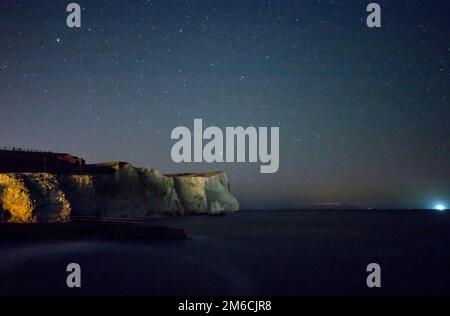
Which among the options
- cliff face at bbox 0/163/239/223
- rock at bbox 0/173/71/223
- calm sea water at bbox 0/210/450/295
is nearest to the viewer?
calm sea water at bbox 0/210/450/295

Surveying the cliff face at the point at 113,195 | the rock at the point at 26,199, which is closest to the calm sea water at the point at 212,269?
the rock at the point at 26,199

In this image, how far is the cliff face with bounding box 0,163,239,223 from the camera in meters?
39.6

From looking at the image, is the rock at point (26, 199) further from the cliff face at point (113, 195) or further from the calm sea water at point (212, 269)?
the calm sea water at point (212, 269)

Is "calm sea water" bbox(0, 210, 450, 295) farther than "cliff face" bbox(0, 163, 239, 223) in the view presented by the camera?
No

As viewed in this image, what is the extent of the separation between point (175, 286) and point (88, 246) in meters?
14.5

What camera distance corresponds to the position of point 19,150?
57.7 m

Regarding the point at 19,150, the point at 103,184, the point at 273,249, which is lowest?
the point at 273,249

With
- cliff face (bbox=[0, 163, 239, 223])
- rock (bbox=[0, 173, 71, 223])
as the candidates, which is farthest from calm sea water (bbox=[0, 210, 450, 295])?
cliff face (bbox=[0, 163, 239, 223])

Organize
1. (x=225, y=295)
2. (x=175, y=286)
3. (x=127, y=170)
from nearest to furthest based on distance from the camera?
(x=225, y=295), (x=175, y=286), (x=127, y=170)

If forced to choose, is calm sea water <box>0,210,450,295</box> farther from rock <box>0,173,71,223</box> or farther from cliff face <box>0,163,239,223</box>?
cliff face <box>0,163,239,223</box>

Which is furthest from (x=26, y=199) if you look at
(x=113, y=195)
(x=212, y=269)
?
(x=113, y=195)
